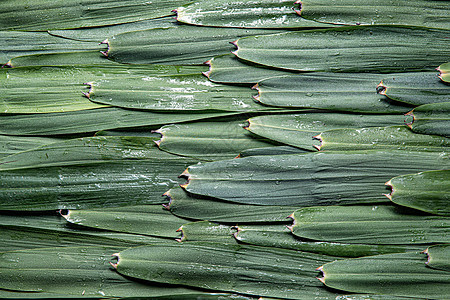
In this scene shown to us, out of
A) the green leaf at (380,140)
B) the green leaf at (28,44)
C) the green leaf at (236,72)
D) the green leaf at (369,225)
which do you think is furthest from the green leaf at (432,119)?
the green leaf at (28,44)

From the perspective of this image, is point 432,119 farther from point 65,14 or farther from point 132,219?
point 65,14

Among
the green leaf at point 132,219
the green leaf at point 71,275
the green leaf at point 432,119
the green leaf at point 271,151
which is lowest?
the green leaf at point 71,275

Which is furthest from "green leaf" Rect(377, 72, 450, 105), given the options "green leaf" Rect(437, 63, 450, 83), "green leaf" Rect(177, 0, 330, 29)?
"green leaf" Rect(177, 0, 330, 29)

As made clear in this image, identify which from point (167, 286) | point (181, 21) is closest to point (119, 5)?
point (181, 21)

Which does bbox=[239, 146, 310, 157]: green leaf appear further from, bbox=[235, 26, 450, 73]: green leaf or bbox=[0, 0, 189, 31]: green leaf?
bbox=[0, 0, 189, 31]: green leaf

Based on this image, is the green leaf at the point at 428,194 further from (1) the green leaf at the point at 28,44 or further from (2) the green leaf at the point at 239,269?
(1) the green leaf at the point at 28,44
